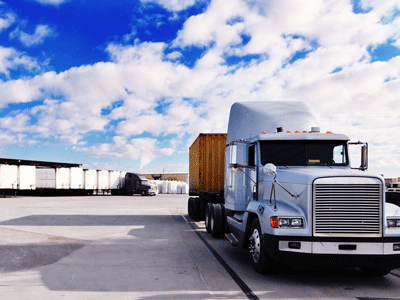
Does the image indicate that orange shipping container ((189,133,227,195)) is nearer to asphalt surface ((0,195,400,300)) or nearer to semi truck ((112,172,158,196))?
asphalt surface ((0,195,400,300))

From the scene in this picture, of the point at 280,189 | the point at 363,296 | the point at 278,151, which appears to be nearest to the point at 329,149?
the point at 278,151

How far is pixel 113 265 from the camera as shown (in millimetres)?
7039

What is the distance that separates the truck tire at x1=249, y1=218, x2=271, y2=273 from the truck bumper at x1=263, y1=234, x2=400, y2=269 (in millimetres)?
643

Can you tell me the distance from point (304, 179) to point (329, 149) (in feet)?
5.34

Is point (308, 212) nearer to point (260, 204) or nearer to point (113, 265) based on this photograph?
point (260, 204)

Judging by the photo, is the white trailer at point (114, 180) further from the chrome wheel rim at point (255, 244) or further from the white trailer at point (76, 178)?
the chrome wheel rim at point (255, 244)

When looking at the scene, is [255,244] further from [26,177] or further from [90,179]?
[90,179]

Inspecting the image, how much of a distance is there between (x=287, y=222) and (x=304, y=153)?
195cm

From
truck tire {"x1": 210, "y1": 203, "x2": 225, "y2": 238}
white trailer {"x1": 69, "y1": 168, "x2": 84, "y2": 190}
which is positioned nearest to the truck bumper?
truck tire {"x1": 210, "y1": 203, "x2": 225, "y2": 238}

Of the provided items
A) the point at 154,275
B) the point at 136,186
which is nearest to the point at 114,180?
the point at 136,186

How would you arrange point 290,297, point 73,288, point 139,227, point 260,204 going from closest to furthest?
point 290,297 → point 73,288 → point 260,204 → point 139,227

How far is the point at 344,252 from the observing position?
543 centimetres

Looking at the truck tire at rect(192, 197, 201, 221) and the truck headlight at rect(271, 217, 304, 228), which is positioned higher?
the truck headlight at rect(271, 217, 304, 228)

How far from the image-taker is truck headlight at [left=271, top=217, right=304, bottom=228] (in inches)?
221
